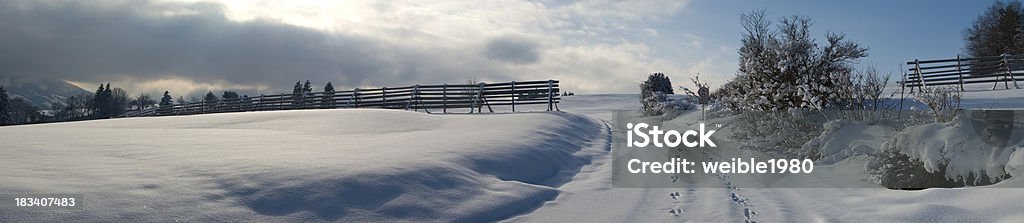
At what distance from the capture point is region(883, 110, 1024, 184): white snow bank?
6367 mm

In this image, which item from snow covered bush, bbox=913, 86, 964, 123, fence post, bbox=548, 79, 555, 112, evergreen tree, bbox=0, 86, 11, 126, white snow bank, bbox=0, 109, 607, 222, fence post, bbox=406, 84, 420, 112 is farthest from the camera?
evergreen tree, bbox=0, 86, 11, 126

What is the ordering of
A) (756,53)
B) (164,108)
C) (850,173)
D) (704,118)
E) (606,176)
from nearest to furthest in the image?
(850,173) < (606,176) < (756,53) < (704,118) < (164,108)

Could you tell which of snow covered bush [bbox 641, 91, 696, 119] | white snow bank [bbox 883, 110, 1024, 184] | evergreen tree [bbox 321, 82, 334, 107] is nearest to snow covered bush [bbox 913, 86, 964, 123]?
white snow bank [bbox 883, 110, 1024, 184]

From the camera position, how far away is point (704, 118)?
618 inches

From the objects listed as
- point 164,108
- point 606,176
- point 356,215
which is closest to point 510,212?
point 356,215

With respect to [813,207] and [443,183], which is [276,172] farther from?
[813,207]

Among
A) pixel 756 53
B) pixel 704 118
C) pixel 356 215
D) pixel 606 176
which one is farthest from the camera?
pixel 704 118

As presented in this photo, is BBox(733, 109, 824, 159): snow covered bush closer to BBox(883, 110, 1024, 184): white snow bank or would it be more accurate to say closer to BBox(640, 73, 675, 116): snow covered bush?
BBox(883, 110, 1024, 184): white snow bank

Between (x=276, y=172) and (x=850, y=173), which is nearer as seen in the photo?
(x=276, y=172)

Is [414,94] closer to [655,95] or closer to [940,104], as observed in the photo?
[655,95]

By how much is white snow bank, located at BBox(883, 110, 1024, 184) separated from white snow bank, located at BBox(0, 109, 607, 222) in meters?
4.23

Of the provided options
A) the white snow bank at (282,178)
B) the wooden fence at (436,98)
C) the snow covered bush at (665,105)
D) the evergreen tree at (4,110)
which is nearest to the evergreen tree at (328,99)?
the wooden fence at (436,98)

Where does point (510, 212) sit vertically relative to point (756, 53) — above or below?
below

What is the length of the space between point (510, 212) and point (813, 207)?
10.2 ft
